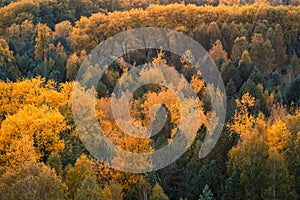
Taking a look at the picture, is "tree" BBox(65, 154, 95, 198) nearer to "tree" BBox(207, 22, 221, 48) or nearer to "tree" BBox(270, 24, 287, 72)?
"tree" BBox(207, 22, 221, 48)

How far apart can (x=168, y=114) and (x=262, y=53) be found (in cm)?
4119

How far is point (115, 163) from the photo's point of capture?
47.6m

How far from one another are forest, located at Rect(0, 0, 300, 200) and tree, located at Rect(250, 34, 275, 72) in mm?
184

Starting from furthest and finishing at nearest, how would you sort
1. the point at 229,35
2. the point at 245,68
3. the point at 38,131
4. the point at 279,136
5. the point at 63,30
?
1. the point at 63,30
2. the point at 229,35
3. the point at 245,68
4. the point at 279,136
5. the point at 38,131

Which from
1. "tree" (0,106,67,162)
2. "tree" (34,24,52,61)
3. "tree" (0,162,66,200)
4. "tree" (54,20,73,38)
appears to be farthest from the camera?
"tree" (54,20,73,38)

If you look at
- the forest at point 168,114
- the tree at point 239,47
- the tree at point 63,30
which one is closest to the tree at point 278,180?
the forest at point 168,114

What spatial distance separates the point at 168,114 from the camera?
62562 mm

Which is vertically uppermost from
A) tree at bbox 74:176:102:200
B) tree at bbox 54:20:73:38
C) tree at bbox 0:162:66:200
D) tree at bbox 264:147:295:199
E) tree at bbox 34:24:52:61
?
tree at bbox 0:162:66:200

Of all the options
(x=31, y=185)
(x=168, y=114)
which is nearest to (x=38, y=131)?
(x=31, y=185)

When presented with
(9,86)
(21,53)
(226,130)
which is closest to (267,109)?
(226,130)

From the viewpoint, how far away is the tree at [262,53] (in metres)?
97.6

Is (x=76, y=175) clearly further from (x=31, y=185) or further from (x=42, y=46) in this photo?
(x=42, y=46)

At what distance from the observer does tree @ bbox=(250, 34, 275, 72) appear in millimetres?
97562

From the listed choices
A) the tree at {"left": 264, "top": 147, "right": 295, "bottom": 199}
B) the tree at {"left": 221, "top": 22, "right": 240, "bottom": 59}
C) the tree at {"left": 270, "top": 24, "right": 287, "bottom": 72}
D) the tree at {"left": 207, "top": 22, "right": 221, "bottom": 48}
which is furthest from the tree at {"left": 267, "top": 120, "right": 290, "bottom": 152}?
the tree at {"left": 221, "top": 22, "right": 240, "bottom": 59}
